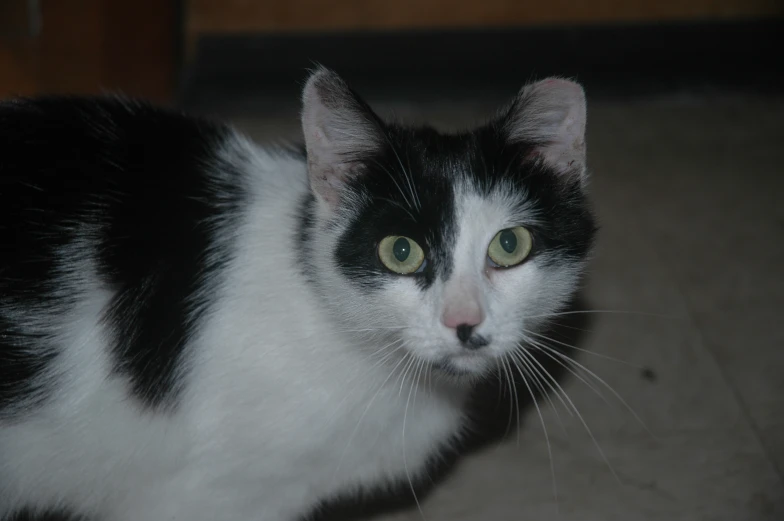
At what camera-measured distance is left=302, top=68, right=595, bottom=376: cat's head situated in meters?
1.44

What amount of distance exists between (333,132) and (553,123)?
378mm

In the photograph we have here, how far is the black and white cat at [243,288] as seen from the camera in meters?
1.50

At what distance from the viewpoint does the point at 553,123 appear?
60.0 inches

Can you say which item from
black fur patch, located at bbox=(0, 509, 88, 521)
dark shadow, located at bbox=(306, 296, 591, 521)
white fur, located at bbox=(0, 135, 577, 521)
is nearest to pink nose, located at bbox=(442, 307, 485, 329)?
white fur, located at bbox=(0, 135, 577, 521)

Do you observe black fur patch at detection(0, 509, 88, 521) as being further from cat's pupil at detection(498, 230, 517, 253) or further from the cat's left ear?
the cat's left ear

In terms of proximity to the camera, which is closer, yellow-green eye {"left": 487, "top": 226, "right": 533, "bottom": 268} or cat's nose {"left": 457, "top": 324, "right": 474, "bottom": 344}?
cat's nose {"left": 457, "top": 324, "right": 474, "bottom": 344}

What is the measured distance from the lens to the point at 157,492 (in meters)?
1.59

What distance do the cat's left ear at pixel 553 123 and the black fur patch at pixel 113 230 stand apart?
0.55 metres

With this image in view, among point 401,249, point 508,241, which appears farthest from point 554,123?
point 401,249

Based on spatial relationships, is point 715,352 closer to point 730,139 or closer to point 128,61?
point 730,139

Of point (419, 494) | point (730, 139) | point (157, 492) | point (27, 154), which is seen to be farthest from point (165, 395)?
point (730, 139)

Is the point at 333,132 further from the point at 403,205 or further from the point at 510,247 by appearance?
the point at 510,247

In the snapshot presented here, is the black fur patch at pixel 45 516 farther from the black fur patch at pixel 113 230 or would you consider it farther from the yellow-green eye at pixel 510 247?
the yellow-green eye at pixel 510 247

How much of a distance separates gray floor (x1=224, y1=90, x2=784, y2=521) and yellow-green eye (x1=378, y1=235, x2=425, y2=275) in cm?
63
